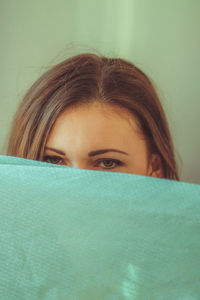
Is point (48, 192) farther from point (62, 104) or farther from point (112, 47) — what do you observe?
point (112, 47)

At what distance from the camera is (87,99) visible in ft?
2.59

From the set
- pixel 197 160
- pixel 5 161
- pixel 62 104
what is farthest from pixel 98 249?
pixel 197 160

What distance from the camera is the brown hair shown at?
2.59 ft

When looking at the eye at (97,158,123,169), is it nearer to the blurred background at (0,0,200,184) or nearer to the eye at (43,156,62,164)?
the eye at (43,156,62,164)

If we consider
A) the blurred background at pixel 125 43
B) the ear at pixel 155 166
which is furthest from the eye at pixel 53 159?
the blurred background at pixel 125 43

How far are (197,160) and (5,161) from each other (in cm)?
79

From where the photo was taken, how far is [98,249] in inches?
14.3

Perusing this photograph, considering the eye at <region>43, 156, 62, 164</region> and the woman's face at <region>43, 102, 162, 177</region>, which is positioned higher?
the woman's face at <region>43, 102, 162, 177</region>

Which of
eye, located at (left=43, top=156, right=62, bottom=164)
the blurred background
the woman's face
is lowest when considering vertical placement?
eye, located at (left=43, top=156, right=62, bottom=164)

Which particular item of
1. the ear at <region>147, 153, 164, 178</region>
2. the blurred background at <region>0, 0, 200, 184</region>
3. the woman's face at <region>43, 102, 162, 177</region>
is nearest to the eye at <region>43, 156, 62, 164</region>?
the woman's face at <region>43, 102, 162, 177</region>

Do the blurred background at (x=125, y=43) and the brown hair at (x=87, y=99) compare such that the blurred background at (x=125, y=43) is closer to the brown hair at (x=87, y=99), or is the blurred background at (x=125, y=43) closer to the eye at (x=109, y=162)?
the brown hair at (x=87, y=99)

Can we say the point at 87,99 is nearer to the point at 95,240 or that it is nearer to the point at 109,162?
the point at 109,162

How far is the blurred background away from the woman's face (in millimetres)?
362

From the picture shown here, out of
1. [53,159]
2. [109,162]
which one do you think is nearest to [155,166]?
[109,162]
